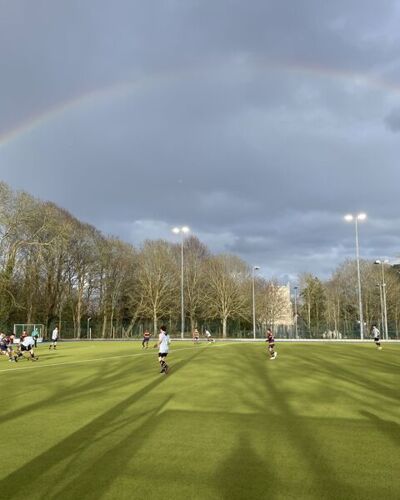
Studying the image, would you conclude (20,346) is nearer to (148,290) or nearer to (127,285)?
(148,290)

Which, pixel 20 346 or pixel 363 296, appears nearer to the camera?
pixel 20 346

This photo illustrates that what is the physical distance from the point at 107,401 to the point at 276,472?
6958mm

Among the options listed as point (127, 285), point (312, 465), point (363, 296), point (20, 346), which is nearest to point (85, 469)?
point (312, 465)

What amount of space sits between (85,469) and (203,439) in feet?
7.85

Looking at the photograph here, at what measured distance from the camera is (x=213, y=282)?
76.5 metres

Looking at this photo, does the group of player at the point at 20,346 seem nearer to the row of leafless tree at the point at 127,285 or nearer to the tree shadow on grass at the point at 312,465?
the tree shadow on grass at the point at 312,465

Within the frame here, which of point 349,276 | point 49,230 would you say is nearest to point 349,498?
point 49,230

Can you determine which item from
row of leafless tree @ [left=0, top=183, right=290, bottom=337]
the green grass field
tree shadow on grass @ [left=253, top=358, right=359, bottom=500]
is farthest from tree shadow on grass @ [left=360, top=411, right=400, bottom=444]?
row of leafless tree @ [left=0, top=183, right=290, bottom=337]

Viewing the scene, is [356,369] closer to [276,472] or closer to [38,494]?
[276,472]

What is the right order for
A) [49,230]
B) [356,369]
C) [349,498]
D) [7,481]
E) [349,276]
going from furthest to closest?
[349,276]
[49,230]
[356,369]
[7,481]
[349,498]

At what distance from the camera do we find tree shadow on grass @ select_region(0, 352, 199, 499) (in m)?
6.03

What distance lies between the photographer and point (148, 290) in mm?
74688

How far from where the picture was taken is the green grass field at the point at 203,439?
20.1ft

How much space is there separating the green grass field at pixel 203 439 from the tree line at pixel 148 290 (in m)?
48.6
